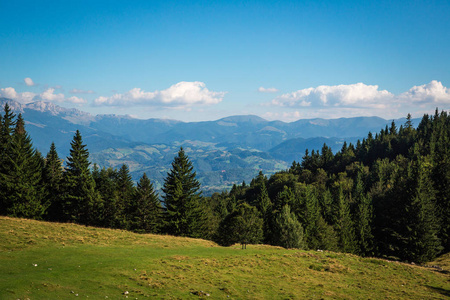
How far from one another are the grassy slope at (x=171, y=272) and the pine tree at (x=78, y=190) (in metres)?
19.2

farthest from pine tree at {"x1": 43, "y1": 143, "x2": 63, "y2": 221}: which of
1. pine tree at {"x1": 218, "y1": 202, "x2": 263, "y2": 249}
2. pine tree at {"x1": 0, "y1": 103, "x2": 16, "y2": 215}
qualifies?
pine tree at {"x1": 218, "y1": 202, "x2": 263, "y2": 249}

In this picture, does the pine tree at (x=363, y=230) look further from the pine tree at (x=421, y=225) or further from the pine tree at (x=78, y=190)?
the pine tree at (x=78, y=190)

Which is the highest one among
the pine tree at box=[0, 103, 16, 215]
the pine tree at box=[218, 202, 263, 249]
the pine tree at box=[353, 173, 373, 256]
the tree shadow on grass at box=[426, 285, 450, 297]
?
the pine tree at box=[0, 103, 16, 215]

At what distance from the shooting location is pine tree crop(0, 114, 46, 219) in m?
50.0

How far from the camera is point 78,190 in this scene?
58.0m

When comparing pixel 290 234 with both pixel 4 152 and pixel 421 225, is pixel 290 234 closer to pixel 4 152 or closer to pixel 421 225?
pixel 421 225

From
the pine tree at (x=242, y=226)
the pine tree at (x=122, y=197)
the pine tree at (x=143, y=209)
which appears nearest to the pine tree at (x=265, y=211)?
the pine tree at (x=242, y=226)

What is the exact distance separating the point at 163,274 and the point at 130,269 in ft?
9.29

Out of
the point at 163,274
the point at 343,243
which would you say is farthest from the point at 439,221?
the point at 163,274

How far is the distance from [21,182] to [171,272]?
140 ft

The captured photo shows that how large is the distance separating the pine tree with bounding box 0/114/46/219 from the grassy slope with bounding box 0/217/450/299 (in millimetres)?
14361

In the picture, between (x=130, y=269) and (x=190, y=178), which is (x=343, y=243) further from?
(x=130, y=269)

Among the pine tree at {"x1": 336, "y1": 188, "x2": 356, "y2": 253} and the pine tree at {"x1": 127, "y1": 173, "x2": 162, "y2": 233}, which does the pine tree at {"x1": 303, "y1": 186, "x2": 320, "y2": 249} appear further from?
the pine tree at {"x1": 127, "y1": 173, "x2": 162, "y2": 233}

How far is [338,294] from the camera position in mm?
23766
